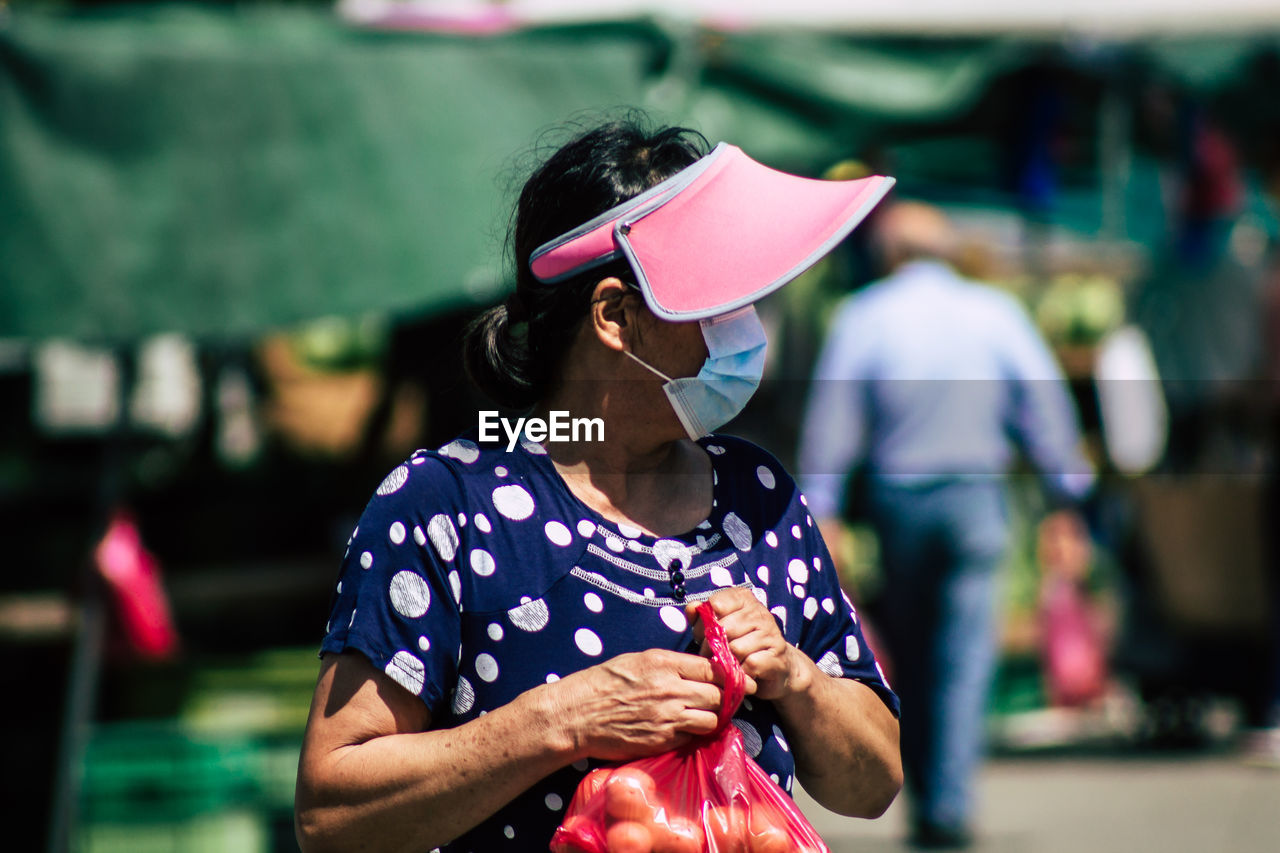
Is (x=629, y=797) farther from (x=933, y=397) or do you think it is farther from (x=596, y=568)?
(x=933, y=397)

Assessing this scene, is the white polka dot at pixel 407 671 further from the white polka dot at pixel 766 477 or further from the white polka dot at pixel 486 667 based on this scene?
the white polka dot at pixel 766 477

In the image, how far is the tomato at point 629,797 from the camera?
5.44 ft

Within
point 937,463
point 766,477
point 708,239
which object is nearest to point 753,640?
point 766,477

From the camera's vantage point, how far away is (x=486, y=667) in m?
1.77

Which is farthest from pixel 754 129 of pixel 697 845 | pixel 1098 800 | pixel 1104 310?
pixel 1104 310

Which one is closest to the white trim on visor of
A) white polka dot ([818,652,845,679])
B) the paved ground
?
white polka dot ([818,652,845,679])

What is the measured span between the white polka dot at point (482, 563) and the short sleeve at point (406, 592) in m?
0.02

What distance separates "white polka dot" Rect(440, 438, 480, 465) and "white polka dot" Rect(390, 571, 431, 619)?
0.57 feet

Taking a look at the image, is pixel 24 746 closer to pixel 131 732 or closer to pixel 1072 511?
pixel 131 732

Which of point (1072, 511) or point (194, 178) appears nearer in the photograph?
point (194, 178)

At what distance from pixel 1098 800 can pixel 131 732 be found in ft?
12.2

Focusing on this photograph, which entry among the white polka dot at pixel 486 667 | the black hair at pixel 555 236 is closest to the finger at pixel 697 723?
the white polka dot at pixel 486 667

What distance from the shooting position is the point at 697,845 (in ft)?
5.55

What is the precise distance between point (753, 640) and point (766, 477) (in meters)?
0.36
